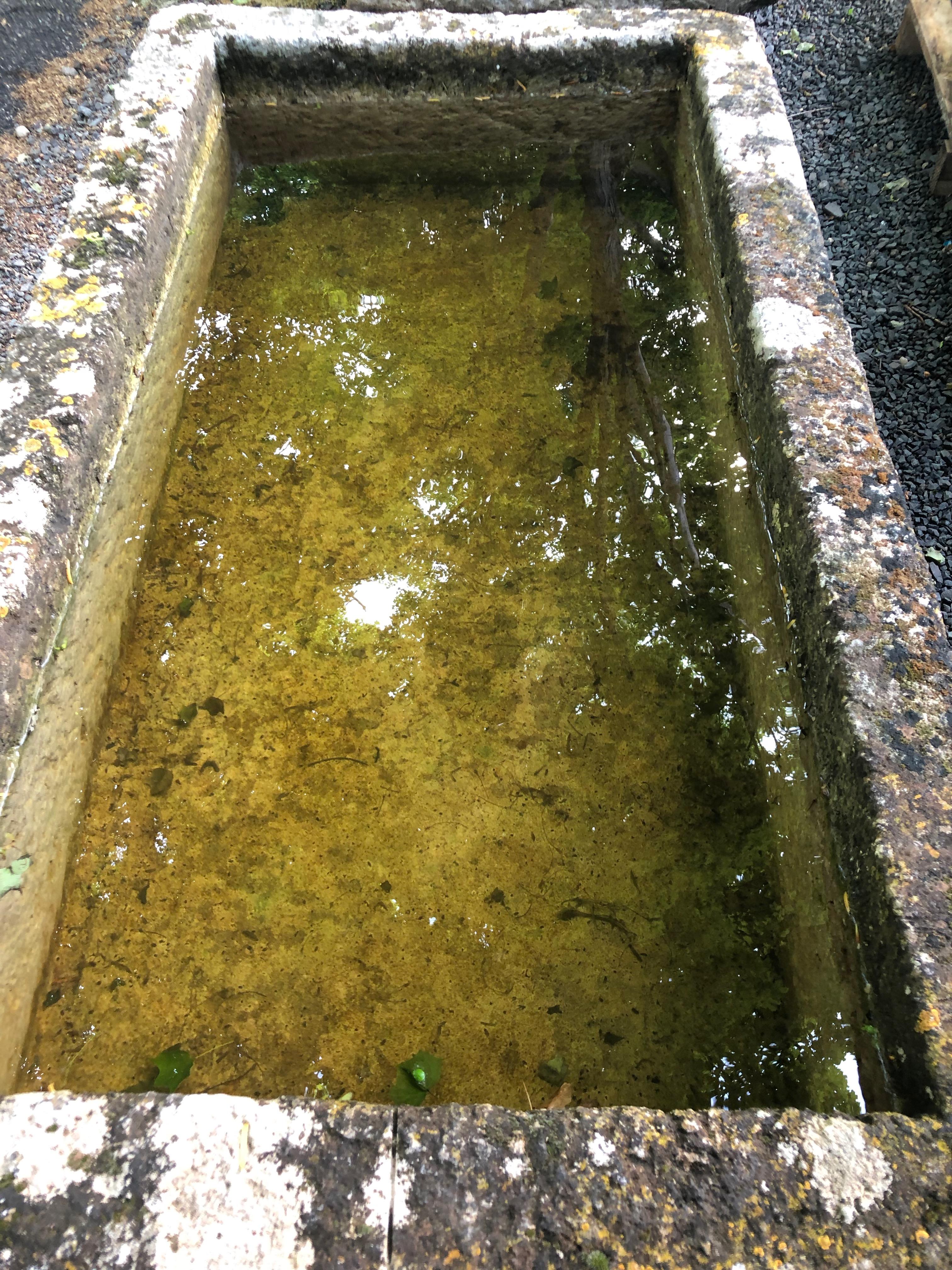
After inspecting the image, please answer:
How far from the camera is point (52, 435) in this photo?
5.63 feet

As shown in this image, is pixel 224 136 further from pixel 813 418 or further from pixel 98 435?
pixel 813 418

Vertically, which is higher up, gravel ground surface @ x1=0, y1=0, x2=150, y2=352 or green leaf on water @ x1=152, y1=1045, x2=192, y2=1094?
gravel ground surface @ x1=0, y1=0, x2=150, y2=352

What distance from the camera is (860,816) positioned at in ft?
4.58

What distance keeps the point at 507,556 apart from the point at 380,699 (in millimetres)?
542

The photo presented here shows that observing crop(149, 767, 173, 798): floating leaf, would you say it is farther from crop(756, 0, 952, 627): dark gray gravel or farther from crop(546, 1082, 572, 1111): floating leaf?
crop(756, 0, 952, 627): dark gray gravel

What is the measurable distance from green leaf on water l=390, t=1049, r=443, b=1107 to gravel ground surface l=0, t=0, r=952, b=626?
178 cm

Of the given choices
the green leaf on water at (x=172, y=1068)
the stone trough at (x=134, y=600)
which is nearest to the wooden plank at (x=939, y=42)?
the stone trough at (x=134, y=600)

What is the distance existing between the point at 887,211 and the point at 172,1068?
12.3 feet

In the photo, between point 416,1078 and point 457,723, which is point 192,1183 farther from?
point 457,723

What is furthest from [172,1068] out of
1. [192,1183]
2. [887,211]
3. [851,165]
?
[851,165]

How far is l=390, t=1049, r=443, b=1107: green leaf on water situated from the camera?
5.05 ft

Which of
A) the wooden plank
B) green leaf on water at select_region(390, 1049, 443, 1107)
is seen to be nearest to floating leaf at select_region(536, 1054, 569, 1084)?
green leaf on water at select_region(390, 1049, 443, 1107)

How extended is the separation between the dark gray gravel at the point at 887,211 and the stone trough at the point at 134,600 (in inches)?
29.9

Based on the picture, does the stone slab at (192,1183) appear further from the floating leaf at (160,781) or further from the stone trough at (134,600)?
the floating leaf at (160,781)
